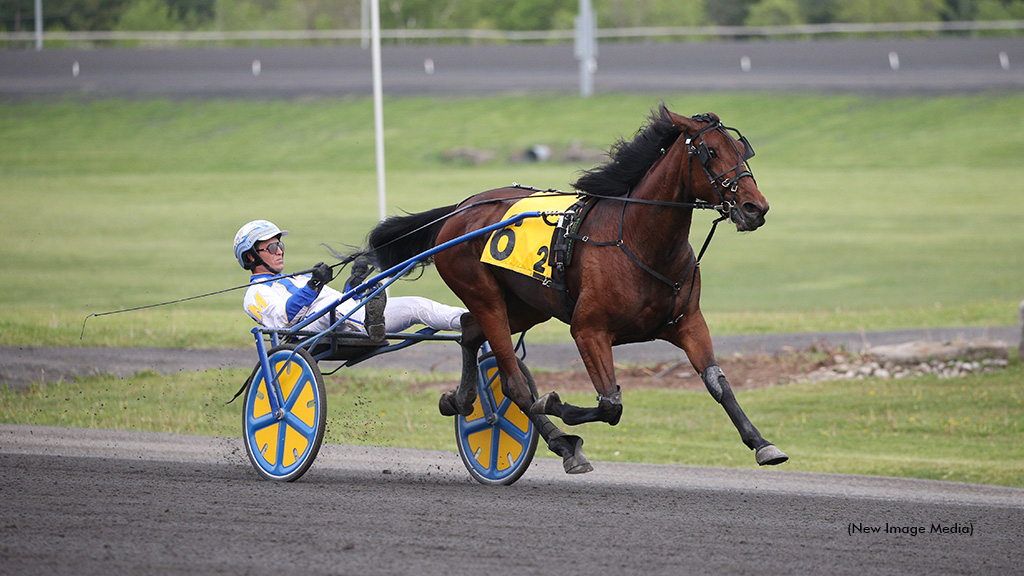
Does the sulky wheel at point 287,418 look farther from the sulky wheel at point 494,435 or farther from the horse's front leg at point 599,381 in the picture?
the horse's front leg at point 599,381

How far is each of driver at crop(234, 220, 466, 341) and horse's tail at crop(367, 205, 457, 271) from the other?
180 millimetres

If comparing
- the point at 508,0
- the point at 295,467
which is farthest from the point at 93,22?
the point at 295,467

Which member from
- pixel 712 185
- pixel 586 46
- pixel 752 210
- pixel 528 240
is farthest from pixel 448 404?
pixel 586 46

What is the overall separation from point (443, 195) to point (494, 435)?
19.7 meters

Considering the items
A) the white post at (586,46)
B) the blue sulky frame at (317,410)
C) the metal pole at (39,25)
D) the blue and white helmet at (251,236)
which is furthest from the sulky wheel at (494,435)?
the metal pole at (39,25)

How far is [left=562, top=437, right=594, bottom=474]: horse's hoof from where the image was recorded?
20.6 feet

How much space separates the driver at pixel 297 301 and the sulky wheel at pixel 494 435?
44 cm

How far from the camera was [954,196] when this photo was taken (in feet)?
89.8

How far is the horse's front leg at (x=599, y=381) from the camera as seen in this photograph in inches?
237

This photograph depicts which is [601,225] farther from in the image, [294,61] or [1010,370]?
[294,61]

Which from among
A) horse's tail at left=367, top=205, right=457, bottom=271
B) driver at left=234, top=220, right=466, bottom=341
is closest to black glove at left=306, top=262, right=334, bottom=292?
driver at left=234, top=220, right=466, bottom=341

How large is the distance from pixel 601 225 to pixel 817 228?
19.6 m

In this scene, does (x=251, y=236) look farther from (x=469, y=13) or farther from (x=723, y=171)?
(x=469, y=13)

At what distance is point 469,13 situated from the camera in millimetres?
45625
